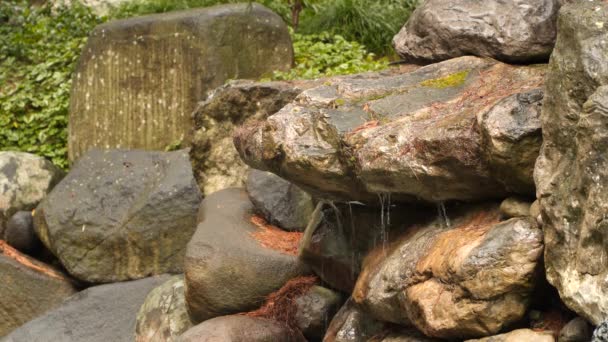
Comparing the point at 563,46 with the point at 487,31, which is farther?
the point at 487,31

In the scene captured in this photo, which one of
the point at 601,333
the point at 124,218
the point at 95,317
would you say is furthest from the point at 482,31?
the point at 95,317

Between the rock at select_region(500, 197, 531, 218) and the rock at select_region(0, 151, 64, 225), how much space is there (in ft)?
22.4

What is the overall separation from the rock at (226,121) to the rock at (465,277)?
3294 millimetres

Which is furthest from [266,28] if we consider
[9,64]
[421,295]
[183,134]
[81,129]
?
[421,295]

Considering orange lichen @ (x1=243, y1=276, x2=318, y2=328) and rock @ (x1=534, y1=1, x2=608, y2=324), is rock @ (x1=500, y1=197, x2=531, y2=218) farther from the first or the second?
orange lichen @ (x1=243, y1=276, x2=318, y2=328)

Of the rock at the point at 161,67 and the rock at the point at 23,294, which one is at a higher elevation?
the rock at the point at 161,67

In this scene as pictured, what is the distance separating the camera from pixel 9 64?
13.6m

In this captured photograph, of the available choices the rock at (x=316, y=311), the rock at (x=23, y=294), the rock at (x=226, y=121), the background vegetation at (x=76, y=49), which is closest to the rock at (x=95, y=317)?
the rock at (x=23, y=294)

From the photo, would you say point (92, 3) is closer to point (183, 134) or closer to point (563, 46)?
point (183, 134)

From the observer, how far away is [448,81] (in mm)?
7156

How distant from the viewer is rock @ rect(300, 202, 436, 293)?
6.80m

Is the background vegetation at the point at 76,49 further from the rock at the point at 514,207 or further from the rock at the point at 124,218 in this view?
the rock at the point at 514,207

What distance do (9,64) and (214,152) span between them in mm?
4829

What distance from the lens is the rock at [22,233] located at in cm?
1093
